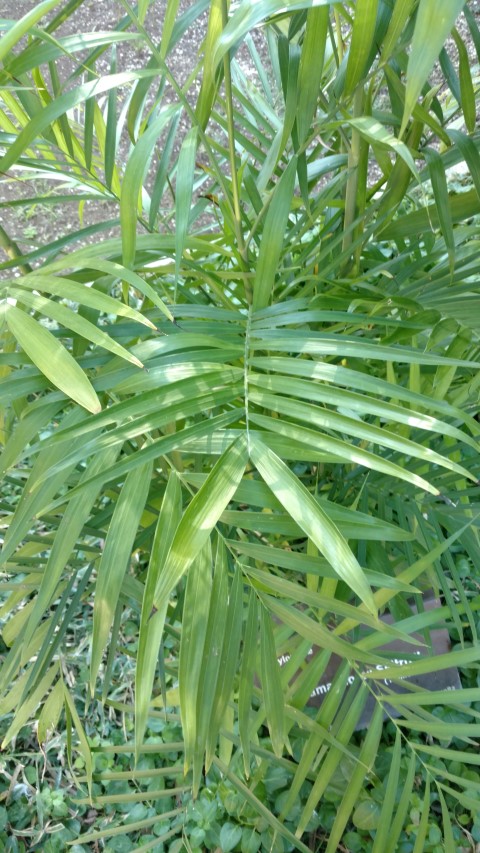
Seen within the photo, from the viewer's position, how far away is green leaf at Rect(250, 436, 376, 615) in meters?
0.35

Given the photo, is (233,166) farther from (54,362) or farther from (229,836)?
(229,836)

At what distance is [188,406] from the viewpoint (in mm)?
407

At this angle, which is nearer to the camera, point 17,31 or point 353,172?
point 17,31

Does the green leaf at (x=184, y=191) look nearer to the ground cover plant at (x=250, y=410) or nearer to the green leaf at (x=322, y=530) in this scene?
the ground cover plant at (x=250, y=410)

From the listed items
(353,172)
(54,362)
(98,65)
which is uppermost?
(98,65)

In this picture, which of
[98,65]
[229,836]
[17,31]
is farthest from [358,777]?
[98,65]

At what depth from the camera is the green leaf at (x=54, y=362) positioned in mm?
382

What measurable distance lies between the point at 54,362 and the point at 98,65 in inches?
60.6

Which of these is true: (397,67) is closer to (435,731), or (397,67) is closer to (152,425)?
(152,425)

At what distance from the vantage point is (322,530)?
0.35 m

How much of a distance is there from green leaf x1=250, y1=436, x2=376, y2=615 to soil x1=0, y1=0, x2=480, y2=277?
1.31m

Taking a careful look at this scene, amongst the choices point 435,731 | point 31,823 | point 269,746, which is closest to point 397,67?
point 435,731

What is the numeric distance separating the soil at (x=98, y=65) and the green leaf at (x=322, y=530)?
1.31 m

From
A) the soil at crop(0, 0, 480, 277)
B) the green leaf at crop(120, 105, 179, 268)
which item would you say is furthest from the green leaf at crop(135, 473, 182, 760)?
the soil at crop(0, 0, 480, 277)
